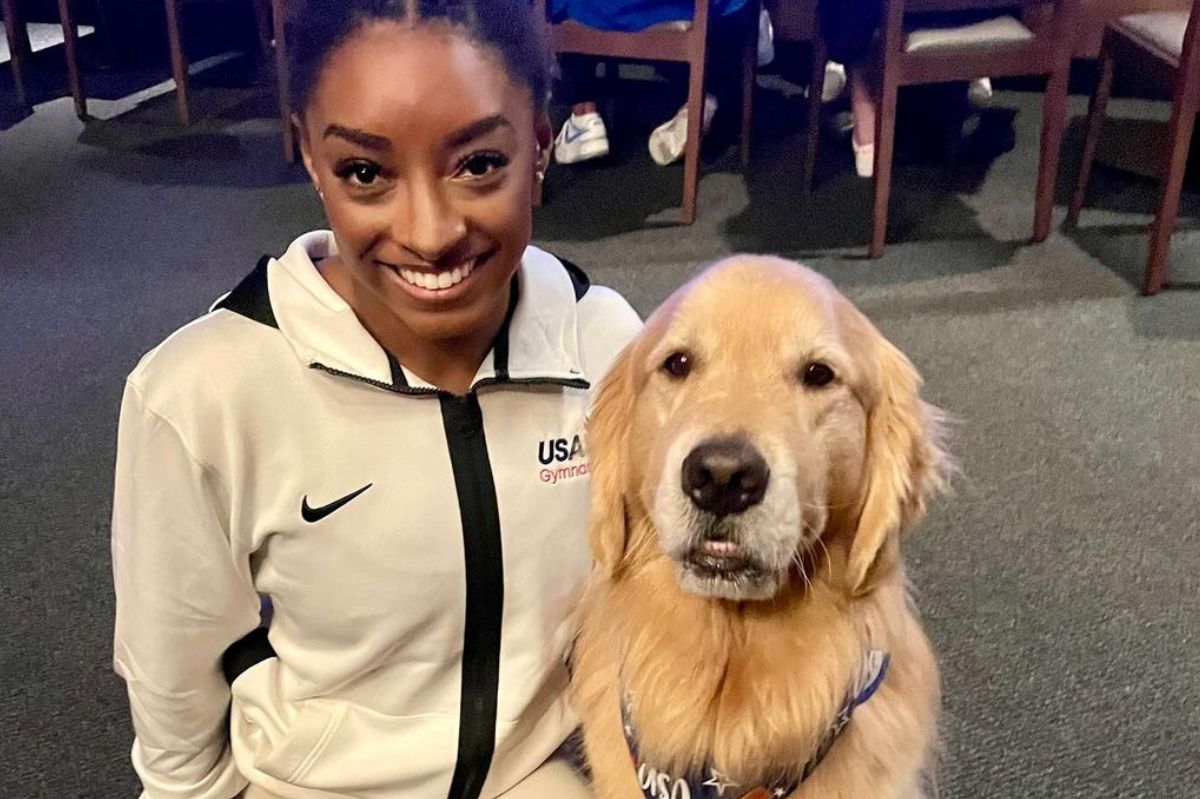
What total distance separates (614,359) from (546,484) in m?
0.19

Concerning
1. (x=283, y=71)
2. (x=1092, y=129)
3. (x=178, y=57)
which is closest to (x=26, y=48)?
(x=178, y=57)

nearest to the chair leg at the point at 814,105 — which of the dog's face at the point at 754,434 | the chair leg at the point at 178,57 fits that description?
the chair leg at the point at 178,57

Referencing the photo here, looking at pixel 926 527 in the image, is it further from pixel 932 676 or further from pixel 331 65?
pixel 331 65

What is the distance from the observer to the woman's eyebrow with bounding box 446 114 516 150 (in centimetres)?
121

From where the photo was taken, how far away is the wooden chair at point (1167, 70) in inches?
125

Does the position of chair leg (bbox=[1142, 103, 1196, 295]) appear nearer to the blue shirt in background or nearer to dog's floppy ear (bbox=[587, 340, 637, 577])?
the blue shirt in background

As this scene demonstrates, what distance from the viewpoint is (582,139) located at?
4.58m

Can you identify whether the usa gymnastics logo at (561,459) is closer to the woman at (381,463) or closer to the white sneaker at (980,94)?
the woman at (381,463)

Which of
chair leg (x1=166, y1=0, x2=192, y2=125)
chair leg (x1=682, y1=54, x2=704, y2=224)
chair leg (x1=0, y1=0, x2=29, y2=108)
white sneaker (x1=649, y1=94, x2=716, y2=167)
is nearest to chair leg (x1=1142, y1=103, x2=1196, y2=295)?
chair leg (x1=682, y1=54, x2=704, y2=224)

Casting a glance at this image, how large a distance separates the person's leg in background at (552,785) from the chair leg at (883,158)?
8.48ft

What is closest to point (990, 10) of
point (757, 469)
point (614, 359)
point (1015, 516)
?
point (1015, 516)

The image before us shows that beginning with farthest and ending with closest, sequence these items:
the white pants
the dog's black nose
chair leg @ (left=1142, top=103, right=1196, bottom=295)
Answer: chair leg @ (left=1142, top=103, right=1196, bottom=295) < the white pants < the dog's black nose

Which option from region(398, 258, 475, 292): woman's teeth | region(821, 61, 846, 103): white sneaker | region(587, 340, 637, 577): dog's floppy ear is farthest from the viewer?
region(821, 61, 846, 103): white sneaker

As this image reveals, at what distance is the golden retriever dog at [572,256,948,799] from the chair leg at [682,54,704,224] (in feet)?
8.39
